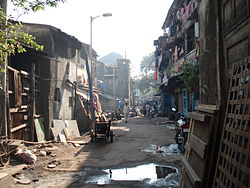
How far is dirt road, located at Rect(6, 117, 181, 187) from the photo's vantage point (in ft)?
19.3

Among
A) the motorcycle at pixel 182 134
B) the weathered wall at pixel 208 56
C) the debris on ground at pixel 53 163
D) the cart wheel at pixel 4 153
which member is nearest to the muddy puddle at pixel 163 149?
the motorcycle at pixel 182 134

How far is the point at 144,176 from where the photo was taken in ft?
20.8

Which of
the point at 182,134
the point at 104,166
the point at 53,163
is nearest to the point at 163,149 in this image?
the point at 182,134

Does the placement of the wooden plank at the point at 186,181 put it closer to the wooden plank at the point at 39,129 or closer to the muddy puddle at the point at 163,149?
the muddy puddle at the point at 163,149

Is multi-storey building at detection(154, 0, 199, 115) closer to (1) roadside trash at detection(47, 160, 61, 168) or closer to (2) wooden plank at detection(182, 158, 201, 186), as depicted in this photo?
(1) roadside trash at detection(47, 160, 61, 168)

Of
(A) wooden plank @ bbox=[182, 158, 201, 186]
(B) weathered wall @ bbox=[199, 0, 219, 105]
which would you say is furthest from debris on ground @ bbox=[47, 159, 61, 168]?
(B) weathered wall @ bbox=[199, 0, 219, 105]

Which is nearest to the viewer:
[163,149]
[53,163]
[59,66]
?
[53,163]

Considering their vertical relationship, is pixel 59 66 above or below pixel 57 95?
A: above

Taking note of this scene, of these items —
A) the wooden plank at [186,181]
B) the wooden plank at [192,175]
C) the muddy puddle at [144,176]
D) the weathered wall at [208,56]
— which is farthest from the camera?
the muddy puddle at [144,176]

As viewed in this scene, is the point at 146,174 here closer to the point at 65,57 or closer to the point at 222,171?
the point at 222,171

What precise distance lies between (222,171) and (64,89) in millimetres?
12772

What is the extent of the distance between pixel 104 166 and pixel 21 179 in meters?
2.39

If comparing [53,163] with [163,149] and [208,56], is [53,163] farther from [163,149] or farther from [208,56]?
[208,56]

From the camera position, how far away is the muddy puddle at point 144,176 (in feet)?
19.2
